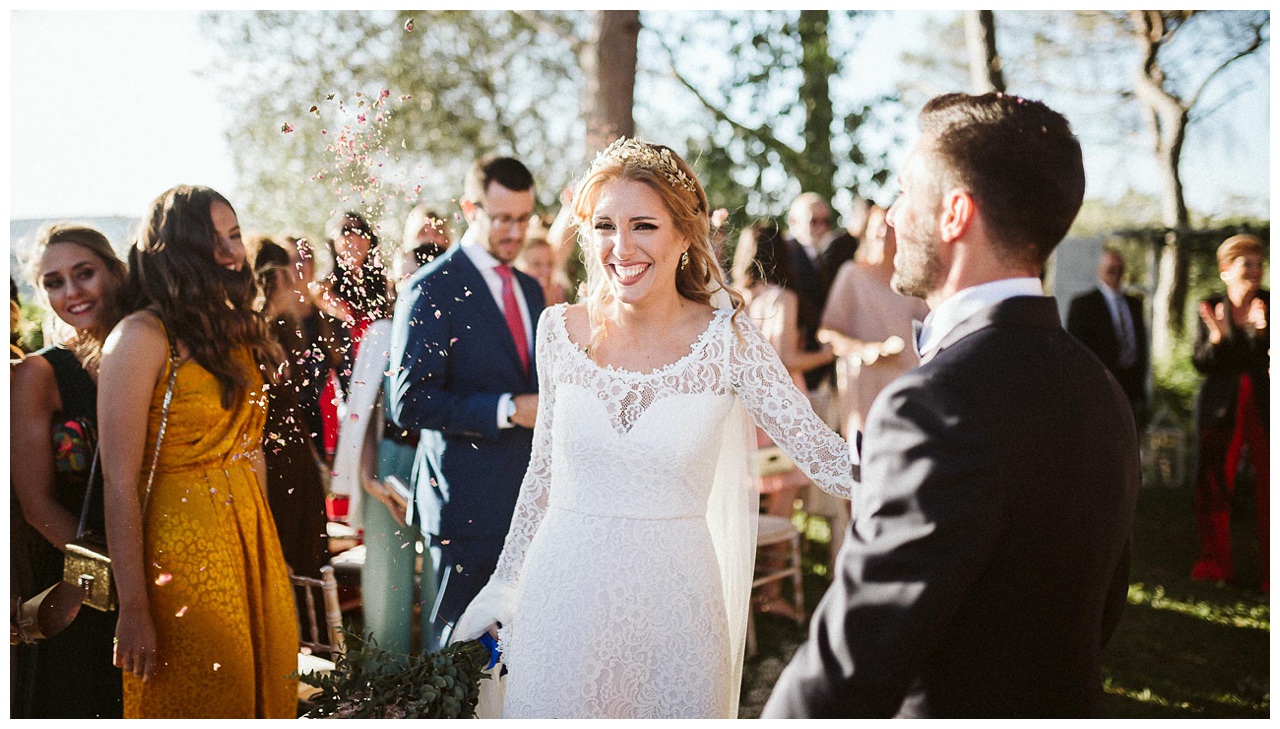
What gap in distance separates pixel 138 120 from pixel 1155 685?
4.36 metres

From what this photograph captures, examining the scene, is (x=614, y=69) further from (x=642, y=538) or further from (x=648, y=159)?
(x=642, y=538)

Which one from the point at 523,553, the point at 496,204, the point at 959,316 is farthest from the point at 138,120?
the point at 959,316

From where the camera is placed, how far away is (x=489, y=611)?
2.15 m

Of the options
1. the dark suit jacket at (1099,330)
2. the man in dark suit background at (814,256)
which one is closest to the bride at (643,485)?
the man in dark suit background at (814,256)

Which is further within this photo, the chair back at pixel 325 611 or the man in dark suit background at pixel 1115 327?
the man in dark suit background at pixel 1115 327

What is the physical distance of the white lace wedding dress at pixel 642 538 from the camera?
202 centimetres

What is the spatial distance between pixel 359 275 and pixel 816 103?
5211 mm

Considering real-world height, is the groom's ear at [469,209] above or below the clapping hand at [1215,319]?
above

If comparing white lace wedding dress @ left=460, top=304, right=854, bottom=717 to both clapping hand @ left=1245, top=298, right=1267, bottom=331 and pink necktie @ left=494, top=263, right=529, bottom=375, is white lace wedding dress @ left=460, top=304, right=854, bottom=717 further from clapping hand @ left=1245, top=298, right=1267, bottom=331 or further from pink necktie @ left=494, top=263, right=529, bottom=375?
clapping hand @ left=1245, top=298, right=1267, bottom=331

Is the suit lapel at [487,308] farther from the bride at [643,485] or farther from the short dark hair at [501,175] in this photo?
the bride at [643,485]

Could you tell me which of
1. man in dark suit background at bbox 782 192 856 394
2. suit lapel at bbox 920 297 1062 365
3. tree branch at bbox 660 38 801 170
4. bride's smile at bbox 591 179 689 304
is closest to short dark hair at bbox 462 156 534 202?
bride's smile at bbox 591 179 689 304

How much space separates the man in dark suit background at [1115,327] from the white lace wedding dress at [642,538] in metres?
5.24

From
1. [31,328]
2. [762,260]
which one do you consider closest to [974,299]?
[31,328]

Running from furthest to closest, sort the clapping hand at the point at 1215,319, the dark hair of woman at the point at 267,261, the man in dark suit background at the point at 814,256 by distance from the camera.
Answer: the man in dark suit background at the point at 814,256 < the clapping hand at the point at 1215,319 < the dark hair of woman at the point at 267,261
